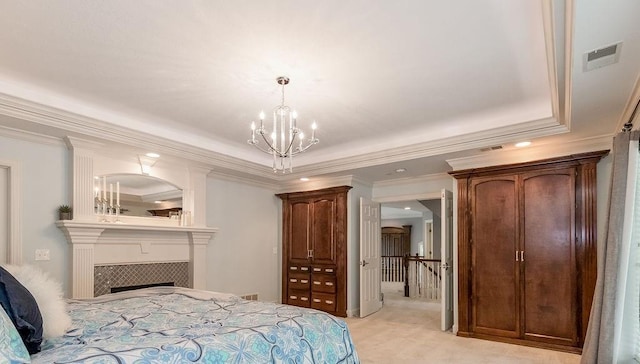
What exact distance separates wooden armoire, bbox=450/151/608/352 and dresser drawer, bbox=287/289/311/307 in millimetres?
2534

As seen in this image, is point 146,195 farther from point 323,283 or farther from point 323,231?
point 323,283

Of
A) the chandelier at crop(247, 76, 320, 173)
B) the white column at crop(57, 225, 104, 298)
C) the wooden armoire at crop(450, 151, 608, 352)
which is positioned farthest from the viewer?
the wooden armoire at crop(450, 151, 608, 352)

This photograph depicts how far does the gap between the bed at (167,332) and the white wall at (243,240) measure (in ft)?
9.02

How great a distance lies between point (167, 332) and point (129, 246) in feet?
9.88

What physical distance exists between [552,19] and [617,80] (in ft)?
3.53

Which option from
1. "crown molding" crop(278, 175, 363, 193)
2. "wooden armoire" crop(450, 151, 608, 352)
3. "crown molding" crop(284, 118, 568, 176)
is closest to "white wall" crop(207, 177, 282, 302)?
"crown molding" crop(278, 175, 363, 193)

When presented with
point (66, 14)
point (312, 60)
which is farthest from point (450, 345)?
point (66, 14)

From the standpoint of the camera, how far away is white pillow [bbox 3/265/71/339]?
1942mm

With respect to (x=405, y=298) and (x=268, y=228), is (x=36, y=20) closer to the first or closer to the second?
(x=268, y=228)

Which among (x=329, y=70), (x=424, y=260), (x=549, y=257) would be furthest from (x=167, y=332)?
(x=424, y=260)

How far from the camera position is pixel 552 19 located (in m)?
2.09

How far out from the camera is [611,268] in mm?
2916

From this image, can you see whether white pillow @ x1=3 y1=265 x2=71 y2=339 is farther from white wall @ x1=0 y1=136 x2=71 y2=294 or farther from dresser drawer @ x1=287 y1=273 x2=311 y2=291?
dresser drawer @ x1=287 y1=273 x2=311 y2=291

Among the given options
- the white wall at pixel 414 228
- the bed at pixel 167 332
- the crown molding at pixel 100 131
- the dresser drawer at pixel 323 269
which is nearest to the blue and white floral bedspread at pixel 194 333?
the bed at pixel 167 332
